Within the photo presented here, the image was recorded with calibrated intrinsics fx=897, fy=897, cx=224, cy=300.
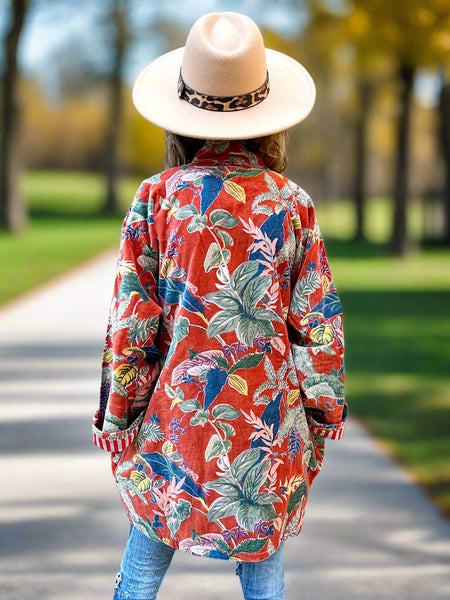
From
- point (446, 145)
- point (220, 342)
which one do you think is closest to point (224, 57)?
point (220, 342)

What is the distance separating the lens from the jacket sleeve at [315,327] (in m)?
2.12

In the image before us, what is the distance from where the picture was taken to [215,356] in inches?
81.2

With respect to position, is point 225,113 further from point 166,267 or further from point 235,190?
point 166,267

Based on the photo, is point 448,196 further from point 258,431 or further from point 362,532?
point 258,431

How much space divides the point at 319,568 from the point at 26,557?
1098mm

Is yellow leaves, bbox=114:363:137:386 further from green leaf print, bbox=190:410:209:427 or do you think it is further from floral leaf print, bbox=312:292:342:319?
floral leaf print, bbox=312:292:342:319

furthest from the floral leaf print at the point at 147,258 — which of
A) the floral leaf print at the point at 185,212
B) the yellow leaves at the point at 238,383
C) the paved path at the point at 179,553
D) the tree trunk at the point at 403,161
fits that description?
the tree trunk at the point at 403,161

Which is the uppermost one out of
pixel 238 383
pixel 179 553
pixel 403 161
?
pixel 238 383

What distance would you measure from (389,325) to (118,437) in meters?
7.78

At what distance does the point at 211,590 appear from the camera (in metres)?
3.14

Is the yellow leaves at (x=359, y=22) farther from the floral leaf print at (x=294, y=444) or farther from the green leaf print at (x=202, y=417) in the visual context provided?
the green leaf print at (x=202, y=417)

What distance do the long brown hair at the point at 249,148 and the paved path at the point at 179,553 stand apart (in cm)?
160

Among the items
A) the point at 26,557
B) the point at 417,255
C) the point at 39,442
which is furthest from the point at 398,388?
the point at 417,255

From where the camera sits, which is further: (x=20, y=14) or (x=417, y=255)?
(x=20, y=14)
